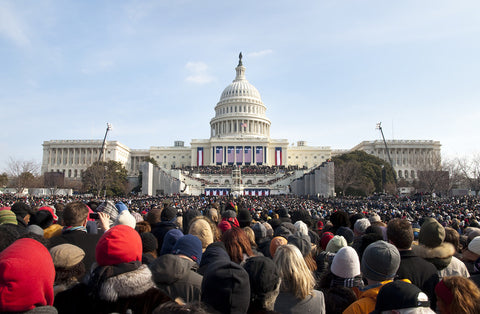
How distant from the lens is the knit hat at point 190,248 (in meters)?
4.64

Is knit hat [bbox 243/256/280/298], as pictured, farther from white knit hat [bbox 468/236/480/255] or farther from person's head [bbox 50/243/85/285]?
white knit hat [bbox 468/236/480/255]

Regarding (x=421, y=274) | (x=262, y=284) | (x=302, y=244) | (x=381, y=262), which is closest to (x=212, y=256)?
(x=262, y=284)

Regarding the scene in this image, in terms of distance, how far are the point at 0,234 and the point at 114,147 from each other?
117682 mm

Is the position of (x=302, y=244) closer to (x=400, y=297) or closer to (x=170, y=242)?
(x=170, y=242)

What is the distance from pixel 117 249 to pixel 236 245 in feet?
7.63

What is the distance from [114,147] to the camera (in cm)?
11631

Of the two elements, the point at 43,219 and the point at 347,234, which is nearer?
the point at 43,219

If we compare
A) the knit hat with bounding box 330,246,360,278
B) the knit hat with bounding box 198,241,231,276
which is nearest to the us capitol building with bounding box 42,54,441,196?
the knit hat with bounding box 198,241,231,276

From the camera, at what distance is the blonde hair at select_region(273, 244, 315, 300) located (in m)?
3.84

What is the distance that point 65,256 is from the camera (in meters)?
3.98

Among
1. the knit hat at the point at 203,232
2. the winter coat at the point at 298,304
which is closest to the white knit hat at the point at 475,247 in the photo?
the winter coat at the point at 298,304

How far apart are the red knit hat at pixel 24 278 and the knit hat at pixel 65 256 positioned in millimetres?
924

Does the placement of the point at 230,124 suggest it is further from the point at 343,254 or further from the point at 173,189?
the point at 343,254

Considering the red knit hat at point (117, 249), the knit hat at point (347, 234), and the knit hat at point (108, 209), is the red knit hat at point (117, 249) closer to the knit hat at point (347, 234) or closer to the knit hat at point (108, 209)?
the knit hat at point (108, 209)
